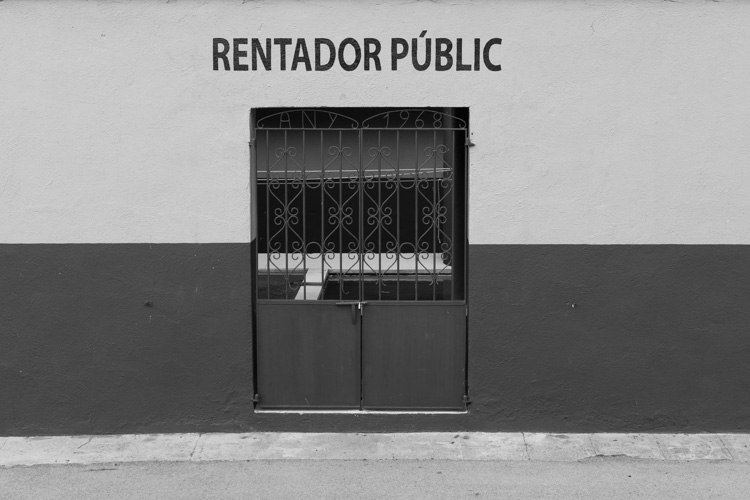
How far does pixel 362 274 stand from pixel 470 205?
3.14ft

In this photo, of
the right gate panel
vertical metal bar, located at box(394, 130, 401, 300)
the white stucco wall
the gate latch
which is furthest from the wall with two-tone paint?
the gate latch

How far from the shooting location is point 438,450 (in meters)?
6.79

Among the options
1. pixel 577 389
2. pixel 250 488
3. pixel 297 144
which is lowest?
pixel 250 488

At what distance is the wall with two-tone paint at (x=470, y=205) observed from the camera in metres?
6.73

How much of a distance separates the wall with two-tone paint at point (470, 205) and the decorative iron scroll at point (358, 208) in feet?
1.01

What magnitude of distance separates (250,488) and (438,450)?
144 centimetres

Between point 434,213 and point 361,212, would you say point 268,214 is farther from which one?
point 434,213

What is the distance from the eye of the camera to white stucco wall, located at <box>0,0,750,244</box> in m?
6.72

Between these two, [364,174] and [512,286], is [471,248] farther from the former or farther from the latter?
[364,174]

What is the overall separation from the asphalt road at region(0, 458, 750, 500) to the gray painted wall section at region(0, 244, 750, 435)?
55 cm

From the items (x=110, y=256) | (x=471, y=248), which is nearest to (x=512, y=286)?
(x=471, y=248)

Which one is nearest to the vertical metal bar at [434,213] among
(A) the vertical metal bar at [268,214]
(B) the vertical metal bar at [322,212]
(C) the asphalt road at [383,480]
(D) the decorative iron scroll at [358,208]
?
(D) the decorative iron scroll at [358,208]

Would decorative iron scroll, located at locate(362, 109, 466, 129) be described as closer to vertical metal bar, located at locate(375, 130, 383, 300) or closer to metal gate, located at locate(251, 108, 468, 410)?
metal gate, located at locate(251, 108, 468, 410)

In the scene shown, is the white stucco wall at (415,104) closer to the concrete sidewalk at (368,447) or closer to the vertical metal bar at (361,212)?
the vertical metal bar at (361,212)
